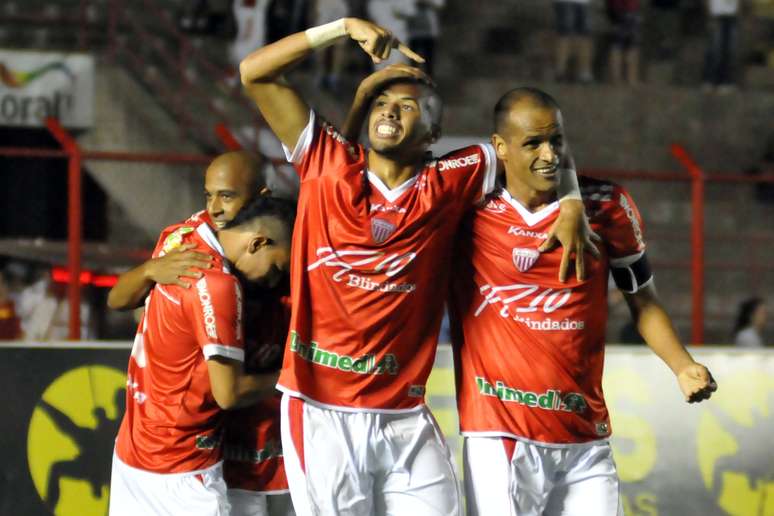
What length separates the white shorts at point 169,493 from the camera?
5.03 m

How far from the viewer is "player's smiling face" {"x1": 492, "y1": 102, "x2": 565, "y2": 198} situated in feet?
15.9

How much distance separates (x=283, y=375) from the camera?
484cm

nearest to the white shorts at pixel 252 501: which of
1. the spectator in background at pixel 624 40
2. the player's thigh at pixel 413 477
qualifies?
the player's thigh at pixel 413 477

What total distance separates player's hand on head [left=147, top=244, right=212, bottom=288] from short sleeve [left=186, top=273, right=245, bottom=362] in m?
0.06

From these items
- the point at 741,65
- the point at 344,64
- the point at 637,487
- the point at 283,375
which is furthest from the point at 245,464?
the point at 741,65

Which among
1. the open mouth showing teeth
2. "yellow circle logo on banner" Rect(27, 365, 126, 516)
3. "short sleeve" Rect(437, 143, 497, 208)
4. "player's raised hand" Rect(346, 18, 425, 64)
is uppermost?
"player's raised hand" Rect(346, 18, 425, 64)

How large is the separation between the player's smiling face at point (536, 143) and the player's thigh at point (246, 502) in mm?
1603

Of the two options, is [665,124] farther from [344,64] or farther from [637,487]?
[637,487]

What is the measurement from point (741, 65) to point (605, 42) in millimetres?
1580

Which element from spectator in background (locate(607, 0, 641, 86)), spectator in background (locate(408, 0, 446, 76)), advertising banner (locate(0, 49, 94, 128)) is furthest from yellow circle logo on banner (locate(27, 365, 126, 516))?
spectator in background (locate(607, 0, 641, 86))

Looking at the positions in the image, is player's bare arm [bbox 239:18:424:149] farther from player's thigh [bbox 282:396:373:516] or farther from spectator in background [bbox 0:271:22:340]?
spectator in background [bbox 0:271:22:340]

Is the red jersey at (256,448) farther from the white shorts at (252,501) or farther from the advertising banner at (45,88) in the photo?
the advertising banner at (45,88)

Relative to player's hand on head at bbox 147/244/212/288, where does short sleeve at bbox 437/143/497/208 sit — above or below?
above

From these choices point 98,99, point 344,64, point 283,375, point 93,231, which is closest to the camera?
point 283,375
